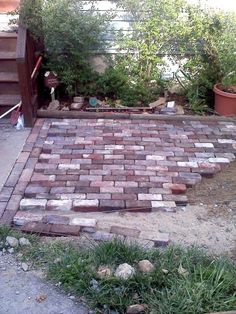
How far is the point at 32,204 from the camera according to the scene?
307 cm

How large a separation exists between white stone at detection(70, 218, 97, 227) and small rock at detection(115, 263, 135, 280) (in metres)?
0.61

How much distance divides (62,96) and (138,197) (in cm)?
232

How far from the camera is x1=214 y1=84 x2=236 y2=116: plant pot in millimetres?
4738

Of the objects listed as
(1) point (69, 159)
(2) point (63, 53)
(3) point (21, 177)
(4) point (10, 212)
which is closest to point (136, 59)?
(2) point (63, 53)

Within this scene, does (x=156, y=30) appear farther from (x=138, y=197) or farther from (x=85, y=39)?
(x=138, y=197)

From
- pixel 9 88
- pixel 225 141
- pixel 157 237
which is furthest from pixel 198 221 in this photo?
pixel 9 88

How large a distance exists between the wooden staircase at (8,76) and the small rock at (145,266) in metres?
2.81

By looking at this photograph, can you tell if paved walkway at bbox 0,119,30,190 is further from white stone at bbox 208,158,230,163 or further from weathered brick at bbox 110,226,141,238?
white stone at bbox 208,158,230,163

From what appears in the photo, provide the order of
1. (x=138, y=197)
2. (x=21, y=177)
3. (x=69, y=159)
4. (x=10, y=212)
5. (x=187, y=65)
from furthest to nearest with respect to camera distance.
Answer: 1. (x=187, y=65)
2. (x=69, y=159)
3. (x=21, y=177)
4. (x=138, y=197)
5. (x=10, y=212)

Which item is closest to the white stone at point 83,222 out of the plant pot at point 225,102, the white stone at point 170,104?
the white stone at point 170,104

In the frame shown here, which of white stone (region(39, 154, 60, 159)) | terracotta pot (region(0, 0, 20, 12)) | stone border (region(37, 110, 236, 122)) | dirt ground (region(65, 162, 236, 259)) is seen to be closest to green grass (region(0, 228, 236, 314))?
dirt ground (region(65, 162, 236, 259))

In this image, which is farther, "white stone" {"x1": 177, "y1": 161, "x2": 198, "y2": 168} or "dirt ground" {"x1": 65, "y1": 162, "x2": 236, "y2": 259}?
"white stone" {"x1": 177, "y1": 161, "x2": 198, "y2": 168}

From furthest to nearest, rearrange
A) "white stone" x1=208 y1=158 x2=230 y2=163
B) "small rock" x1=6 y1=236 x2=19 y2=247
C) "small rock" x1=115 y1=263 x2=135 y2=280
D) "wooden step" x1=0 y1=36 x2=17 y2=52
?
"wooden step" x1=0 y1=36 x2=17 y2=52
"white stone" x1=208 y1=158 x2=230 y2=163
"small rock" x1=6 y1=236 x2=19 y2=247
"small rock" x1=115 y1=263 x2=135 y2=280

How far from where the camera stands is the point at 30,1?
4535mm
